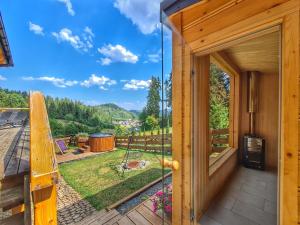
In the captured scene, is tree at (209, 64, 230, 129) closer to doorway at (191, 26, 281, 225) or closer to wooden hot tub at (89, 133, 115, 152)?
doorway at (191, 26, 281, 225)

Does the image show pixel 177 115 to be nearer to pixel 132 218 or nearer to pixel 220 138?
pixel 132 218

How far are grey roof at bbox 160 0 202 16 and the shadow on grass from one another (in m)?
3.77

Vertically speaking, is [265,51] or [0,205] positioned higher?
[265,51]

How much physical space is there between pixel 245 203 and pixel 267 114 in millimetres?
2532

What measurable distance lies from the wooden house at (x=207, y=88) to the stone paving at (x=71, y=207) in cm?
217

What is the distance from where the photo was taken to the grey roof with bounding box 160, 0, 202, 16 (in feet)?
4.17

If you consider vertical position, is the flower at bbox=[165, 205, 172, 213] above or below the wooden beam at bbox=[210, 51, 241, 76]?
below

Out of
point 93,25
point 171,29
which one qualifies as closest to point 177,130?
point 171,29

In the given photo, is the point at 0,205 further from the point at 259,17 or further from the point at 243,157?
the point at 243,157

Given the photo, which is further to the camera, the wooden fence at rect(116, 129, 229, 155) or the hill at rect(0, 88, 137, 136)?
the hill at rect(0, 88, 137, 136)

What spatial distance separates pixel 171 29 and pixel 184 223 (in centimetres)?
246

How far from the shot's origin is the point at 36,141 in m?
0.95

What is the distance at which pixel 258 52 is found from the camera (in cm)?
252

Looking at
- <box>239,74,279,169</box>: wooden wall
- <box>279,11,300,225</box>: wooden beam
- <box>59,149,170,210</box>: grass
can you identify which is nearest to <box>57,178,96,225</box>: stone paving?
<box>59,149,170,210</box>: grass
